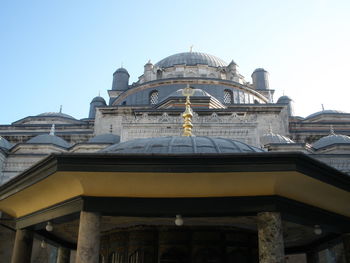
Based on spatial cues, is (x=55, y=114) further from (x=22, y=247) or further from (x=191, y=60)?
(x=22, y=247)

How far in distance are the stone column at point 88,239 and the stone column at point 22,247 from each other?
216 centimetres

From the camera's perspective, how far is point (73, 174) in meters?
5.52

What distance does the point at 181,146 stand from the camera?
705cm

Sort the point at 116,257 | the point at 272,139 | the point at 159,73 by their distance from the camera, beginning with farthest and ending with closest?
the point at 159,73 < the point at 272,139 < the point at 116,257

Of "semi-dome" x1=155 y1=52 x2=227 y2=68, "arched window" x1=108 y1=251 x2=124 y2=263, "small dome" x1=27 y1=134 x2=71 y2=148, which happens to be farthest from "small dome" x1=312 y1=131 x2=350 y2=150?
"arched window" x1=108 y1=251 x2=124 y2=263

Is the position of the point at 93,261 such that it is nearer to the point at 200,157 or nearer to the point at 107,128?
the point at 200,157

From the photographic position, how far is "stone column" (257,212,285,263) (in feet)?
17.1

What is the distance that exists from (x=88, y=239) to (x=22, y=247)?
7.83ft

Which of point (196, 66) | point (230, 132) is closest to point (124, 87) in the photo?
point (196, 66)

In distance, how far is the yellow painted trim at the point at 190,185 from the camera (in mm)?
5473

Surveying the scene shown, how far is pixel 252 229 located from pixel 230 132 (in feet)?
41.0

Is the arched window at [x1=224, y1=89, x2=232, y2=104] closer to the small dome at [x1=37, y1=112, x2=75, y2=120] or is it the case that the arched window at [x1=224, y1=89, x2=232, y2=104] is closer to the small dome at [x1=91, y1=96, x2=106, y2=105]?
the small dome at [x1=91, y1=96, x2=106, y2=105]

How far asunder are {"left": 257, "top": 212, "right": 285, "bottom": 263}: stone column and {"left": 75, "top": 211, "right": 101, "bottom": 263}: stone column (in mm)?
2193

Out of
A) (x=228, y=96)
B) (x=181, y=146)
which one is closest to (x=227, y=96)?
(x=228, y=96)
